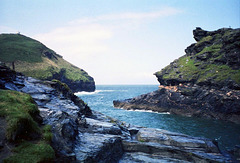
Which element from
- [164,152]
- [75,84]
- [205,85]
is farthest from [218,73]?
[75,84]

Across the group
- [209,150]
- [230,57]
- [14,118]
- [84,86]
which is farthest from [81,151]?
[84,86]

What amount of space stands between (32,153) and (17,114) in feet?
10.1

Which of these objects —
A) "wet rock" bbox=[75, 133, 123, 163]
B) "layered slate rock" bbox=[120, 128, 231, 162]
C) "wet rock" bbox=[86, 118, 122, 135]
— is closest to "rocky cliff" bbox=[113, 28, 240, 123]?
"layered slate rock" bbox=[120, 128, 231, 162]

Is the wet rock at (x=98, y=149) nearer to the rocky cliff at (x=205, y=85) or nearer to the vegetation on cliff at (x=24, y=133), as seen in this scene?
the vegetation on cliff at (x=24, y=133)

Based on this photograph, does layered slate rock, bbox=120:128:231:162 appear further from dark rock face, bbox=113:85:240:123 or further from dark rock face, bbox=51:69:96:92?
dark rock face, bbox=51:69:96:92

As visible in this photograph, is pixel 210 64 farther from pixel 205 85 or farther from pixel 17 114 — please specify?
pixel 17 114

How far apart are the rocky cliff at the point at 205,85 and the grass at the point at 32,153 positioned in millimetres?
51501

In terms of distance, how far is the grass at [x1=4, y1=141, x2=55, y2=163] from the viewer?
25.5 ft

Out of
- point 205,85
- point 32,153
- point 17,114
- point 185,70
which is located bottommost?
point 32,153

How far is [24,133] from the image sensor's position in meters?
9.62

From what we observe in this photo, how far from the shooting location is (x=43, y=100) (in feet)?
56.1

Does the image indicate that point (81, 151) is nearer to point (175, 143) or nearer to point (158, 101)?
point (175, 143)

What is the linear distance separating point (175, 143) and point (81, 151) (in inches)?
469

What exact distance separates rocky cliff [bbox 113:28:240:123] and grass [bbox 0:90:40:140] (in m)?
52.1
